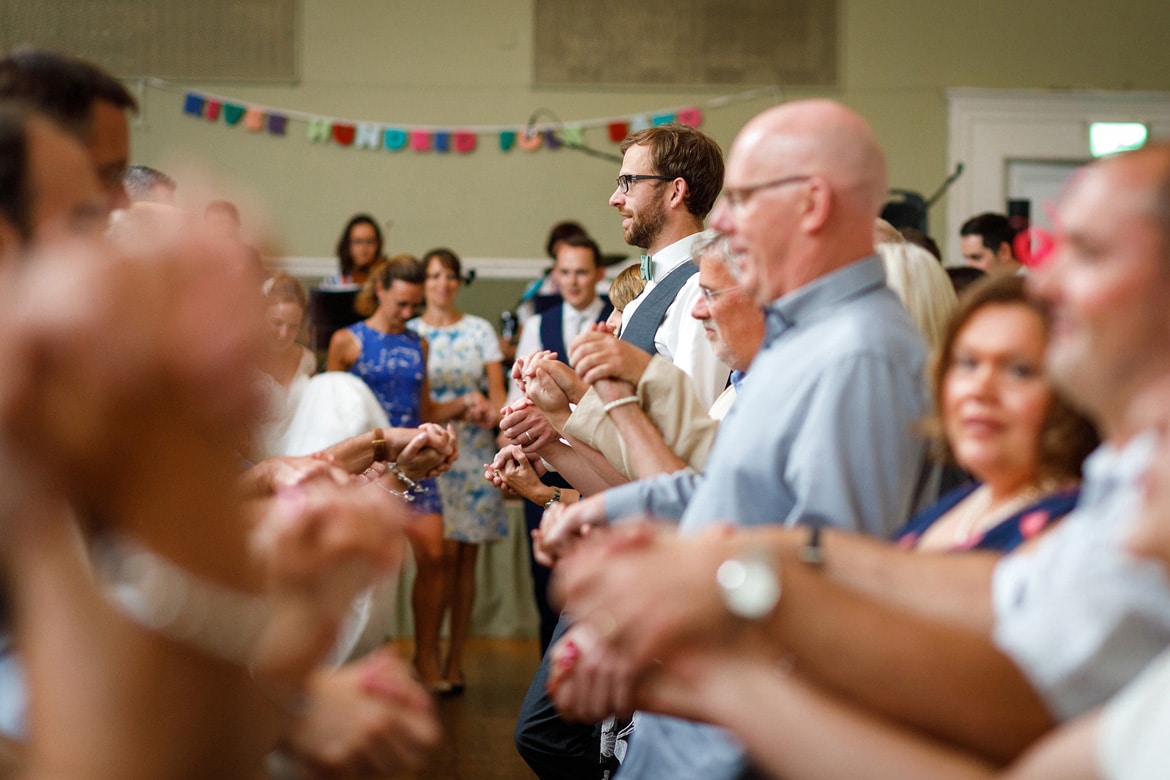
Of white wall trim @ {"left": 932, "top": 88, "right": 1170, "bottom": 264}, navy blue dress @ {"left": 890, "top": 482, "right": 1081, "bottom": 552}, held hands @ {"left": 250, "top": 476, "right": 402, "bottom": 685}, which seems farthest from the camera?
white wall trim @ {"left": 932, "top": 88, "right": 1170, "bottom": 264}

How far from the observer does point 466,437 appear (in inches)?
200

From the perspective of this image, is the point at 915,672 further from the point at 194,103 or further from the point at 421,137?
the point at 194,103

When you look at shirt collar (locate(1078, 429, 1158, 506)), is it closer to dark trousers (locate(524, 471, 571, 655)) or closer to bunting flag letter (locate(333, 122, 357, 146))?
dark trousers (locate(524, 471, 571, 655))

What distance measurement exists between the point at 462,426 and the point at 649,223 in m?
2.31

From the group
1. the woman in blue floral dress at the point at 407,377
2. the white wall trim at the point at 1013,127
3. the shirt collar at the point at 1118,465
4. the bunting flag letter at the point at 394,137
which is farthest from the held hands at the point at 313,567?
the white wall trim at the point at 1013,127

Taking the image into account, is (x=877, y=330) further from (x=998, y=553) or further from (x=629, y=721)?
(x=629, y=721)

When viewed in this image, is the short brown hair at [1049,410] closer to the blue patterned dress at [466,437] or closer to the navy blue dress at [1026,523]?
the navy blue dress at [1026,523]

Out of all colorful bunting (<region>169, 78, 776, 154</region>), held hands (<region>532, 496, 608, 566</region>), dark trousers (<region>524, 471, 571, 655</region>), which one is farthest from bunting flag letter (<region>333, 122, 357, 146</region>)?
held hands (<region>532, 496, 608, 566</region>)

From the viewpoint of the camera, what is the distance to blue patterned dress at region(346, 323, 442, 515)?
15.5 ft

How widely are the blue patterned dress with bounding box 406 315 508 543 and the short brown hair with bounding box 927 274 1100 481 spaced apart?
12.0 feet

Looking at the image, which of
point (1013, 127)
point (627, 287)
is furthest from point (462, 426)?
point (1013, 127)

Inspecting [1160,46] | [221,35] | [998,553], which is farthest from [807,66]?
[998,553]

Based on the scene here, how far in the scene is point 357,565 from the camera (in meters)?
1.00

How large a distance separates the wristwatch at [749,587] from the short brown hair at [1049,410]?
1.48 feet
